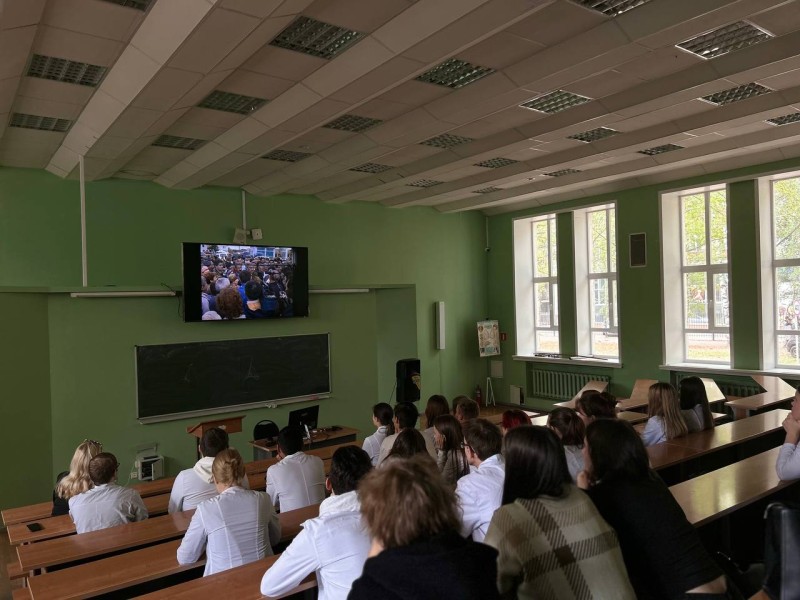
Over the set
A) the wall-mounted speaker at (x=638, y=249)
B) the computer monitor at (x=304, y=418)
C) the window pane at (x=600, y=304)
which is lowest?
the computer monitor at (x=304, y=418)

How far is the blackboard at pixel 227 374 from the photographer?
706 cm

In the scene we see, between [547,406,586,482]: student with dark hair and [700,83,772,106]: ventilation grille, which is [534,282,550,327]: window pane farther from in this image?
[547,406,586,482]: student with dark hair

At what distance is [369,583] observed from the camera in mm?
1389

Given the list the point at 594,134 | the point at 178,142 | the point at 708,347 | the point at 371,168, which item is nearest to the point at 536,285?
the point at 708,347

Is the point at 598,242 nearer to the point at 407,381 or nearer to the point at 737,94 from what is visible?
the point at 407,381

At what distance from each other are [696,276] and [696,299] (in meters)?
0.34

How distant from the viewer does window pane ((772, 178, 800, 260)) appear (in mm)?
7992

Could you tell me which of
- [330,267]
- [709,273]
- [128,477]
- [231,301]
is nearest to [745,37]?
[709,273]

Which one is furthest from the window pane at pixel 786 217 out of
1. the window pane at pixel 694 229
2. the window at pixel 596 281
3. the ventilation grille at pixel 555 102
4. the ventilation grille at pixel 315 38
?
the ventilation grille at pixel 315 38

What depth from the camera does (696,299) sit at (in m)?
9.06

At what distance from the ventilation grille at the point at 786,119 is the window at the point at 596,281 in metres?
3.62

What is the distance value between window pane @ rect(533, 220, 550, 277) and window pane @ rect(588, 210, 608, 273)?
0.92m

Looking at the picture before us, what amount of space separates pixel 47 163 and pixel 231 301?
2534mm

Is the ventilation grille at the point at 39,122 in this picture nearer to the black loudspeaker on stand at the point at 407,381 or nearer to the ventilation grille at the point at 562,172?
the black loudspeaker on stand at the point at 407,381
